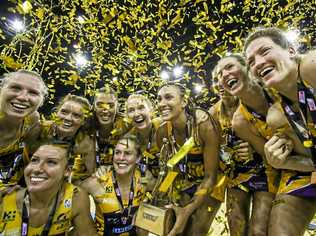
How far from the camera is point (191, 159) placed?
134 inches

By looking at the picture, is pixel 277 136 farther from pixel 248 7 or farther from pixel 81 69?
pixel 81 69

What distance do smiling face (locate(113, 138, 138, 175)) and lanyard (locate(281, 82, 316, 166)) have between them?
160cm

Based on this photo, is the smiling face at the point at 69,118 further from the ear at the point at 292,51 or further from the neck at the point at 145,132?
the ear at the point at 292,51

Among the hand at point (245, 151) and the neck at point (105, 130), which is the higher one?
the neck at point (105, 130)

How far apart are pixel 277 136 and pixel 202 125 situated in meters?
0.85

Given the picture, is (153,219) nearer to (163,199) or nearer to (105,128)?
(163,199)

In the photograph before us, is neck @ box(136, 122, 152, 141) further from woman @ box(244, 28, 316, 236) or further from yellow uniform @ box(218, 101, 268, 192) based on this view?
woman @ box(244, 28, 316, 236)

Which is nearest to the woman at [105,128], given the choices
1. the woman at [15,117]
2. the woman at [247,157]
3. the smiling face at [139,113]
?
the smiling face at [139,113]

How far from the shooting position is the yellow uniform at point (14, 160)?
122 inches

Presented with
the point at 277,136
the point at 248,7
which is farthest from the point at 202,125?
the point at 248,7

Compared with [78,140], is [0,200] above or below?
below

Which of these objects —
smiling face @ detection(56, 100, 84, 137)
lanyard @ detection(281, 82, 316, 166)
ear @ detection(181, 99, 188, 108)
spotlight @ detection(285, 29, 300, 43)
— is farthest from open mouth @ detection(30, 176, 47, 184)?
spotlight @ detection(285, 29, 300, 43)

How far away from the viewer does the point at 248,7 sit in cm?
813

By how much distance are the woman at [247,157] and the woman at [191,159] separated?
Answer: 0.76 feet
